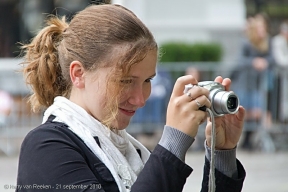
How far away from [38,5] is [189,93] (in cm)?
1008

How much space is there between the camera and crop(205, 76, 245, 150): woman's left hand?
2090 millimetres

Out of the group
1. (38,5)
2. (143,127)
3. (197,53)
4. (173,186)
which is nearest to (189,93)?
(173,186)

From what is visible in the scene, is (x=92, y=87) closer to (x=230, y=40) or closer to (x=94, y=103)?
(x=94, y=103)

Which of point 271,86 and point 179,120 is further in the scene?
point 271,86

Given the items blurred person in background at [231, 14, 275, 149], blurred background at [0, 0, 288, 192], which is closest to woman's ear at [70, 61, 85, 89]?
blurred background at [0, 0, 288, 192]

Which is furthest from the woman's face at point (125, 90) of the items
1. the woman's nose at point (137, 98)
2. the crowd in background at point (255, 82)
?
the crowd in background at point (255, 82)

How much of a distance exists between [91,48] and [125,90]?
17 centimetres

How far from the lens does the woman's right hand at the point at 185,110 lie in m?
1.80

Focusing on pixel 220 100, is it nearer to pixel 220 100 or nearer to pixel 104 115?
pixel 220 100

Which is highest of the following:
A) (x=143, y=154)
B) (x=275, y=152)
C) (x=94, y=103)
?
(x=94, y=103)

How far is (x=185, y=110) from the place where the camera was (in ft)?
5.89

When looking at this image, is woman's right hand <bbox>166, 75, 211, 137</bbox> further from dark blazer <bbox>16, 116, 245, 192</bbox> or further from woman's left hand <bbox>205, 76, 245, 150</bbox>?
woman's left hand <bbox>205, 76, 245, 150</bbox>

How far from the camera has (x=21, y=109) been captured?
354 inches

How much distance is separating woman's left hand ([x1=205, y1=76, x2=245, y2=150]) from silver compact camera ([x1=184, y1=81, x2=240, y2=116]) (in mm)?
144
